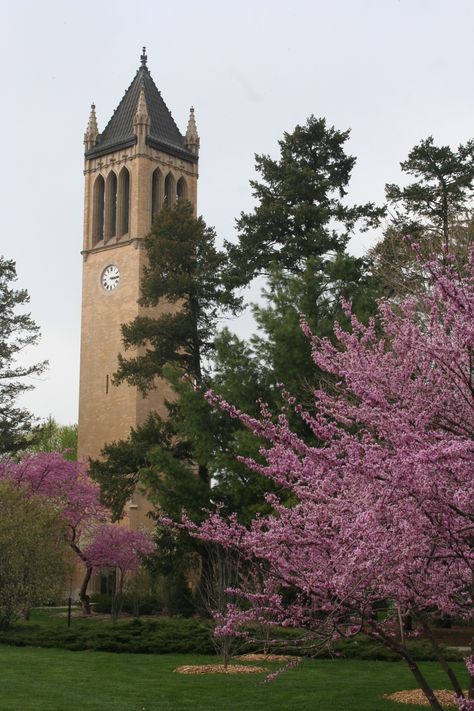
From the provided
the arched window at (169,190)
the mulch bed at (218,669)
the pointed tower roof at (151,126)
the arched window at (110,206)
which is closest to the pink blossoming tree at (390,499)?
the mulch bed at (218,669)

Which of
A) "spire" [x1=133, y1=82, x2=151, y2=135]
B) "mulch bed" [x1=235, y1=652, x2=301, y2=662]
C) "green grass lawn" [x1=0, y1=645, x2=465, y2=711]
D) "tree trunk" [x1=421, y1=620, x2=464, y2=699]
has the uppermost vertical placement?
"spire" [x1=133, y1=82, x2=151, y2=135]

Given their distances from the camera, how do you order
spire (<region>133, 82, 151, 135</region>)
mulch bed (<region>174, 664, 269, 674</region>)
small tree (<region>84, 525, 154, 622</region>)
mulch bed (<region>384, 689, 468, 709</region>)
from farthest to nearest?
spire (<region>133, 82, 151, 135</region>), small tree (<region>84, 525, 154, 622</region>), mulch bed (<region>174, 664, 269, 674</region>), mulch bed (<region>384, 689, 468, 709</region>)

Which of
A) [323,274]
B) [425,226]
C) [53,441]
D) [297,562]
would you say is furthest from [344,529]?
[53,441]

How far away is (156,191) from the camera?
50688 mm

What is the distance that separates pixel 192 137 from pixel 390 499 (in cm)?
4768

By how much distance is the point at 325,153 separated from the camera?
31.9m

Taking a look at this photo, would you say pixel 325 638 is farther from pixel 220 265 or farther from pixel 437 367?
pixel 220 265

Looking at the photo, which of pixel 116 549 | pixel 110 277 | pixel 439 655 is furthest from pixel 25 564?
pixel 110 277

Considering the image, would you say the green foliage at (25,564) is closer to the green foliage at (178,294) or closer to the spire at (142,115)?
the green foliage at (178,294)

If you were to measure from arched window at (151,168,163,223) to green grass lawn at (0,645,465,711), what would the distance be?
3440 centimetres

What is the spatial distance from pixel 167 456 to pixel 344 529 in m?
17.9

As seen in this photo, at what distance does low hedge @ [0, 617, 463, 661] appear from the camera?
60.0 feet

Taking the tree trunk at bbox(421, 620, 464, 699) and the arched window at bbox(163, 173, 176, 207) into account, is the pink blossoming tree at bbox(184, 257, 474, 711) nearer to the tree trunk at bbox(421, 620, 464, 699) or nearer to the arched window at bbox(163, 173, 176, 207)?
the tree trunk at bbox(421, 620, 464, 699)

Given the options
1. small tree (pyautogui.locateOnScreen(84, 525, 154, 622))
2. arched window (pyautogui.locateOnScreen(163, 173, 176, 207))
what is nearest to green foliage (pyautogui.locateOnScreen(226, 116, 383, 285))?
small tree (pyautogui.locateOnScreen(84, 525, 154, 622))
